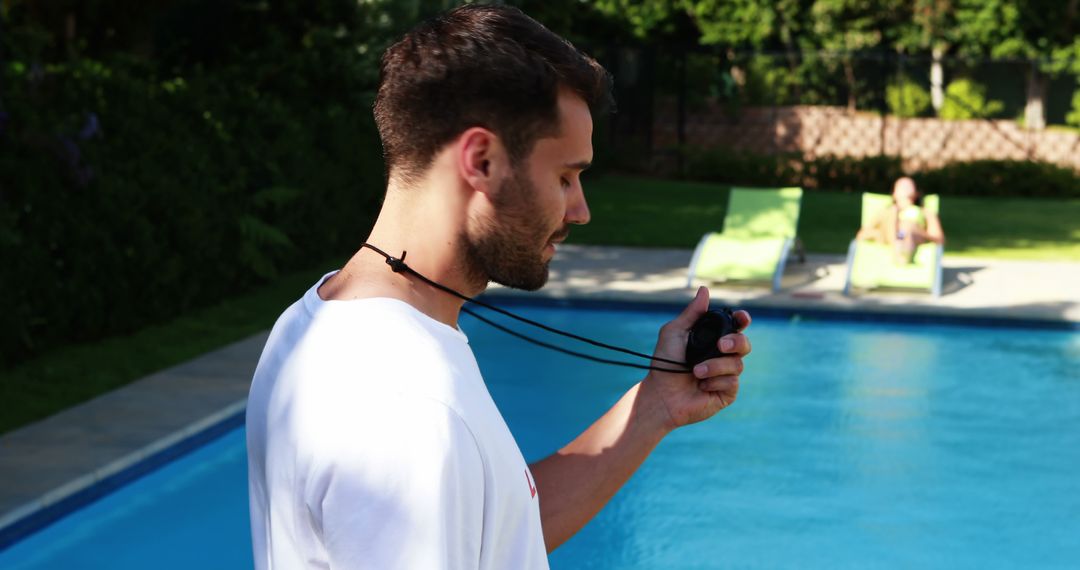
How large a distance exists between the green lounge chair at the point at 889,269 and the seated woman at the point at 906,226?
11cm

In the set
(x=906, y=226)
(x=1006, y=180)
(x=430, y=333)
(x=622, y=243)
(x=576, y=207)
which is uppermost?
(x=576, y=207)

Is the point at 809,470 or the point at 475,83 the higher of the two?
the point at 475,83

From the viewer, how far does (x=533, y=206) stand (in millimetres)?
1499

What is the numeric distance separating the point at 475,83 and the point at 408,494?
18.3 inches

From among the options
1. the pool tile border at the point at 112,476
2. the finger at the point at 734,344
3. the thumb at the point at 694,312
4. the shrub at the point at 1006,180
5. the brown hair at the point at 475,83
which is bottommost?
the shrub at the point at 1006,180

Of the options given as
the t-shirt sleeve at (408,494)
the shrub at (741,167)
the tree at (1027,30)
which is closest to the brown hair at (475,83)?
the t-shirt sleeve at (408,494)

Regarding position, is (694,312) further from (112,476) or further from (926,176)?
(926,176)

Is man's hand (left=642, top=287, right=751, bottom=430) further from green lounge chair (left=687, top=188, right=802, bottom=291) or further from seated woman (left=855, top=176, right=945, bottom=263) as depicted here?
seated woman (left=855, top=176, right=945, bottom=263)

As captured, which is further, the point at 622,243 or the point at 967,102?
the point at 967,102

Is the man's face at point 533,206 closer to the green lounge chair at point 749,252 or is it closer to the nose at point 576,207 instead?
the nose at point 576,207

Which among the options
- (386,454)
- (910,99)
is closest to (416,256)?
(386,454)

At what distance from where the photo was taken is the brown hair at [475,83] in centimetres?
143

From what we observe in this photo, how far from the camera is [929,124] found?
31.5 metres

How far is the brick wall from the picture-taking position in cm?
3086
